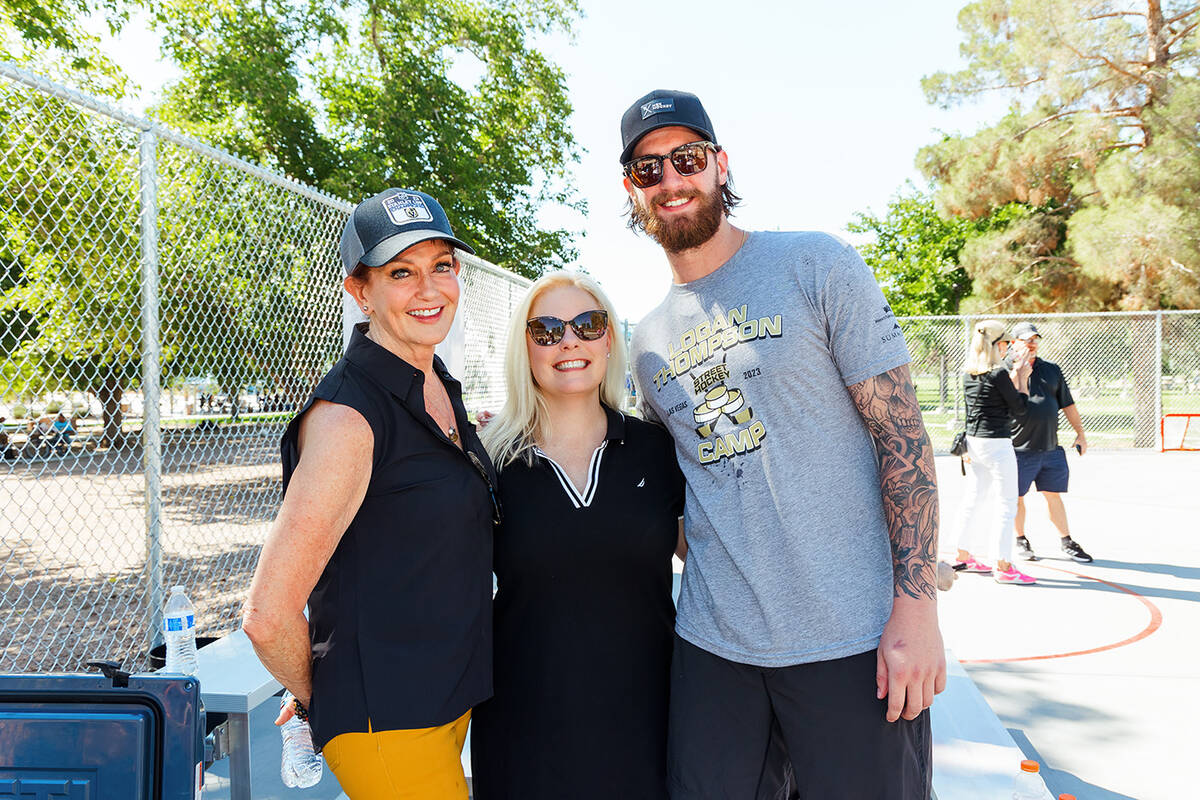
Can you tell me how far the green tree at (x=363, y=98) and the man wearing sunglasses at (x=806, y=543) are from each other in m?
11.3

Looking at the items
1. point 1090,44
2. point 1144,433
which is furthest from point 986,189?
point 1144,433

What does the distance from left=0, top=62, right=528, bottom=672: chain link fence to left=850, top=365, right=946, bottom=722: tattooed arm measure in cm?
250

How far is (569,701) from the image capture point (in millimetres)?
2092

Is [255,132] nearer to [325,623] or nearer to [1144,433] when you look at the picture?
[325,623]

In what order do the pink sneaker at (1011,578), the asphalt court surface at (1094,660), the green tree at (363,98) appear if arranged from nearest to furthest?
1. the asphalt court surface at (1094,660)
2. the pink sneaker at (1011,578)
3. the green tree at (363,98)

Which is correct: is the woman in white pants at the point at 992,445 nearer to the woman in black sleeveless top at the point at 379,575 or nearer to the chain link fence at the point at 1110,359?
the woman in black sleeveless top at the point at 379,575

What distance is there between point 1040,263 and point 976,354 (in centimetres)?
Answer: 1435

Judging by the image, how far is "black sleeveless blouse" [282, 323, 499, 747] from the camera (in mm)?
1682

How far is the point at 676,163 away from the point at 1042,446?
6016 millimetres

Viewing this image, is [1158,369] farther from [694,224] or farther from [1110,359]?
[694,224]

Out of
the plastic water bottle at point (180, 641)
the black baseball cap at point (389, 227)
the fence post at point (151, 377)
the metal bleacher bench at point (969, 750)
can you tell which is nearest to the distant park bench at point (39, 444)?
the fence post at point (151, 377)

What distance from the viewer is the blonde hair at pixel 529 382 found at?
240 centimetres

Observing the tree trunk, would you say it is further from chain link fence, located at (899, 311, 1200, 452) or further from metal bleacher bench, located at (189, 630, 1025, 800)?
chain link fence, located at (899, 311, 1200, 452)

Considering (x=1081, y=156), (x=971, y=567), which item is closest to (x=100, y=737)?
(x=971, y=567)
